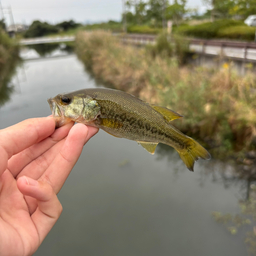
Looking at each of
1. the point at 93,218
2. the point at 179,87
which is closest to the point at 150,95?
the point at 179,87

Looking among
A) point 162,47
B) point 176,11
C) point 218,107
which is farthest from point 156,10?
point 218,107

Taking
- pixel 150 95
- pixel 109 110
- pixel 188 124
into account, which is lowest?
pixel 188 124

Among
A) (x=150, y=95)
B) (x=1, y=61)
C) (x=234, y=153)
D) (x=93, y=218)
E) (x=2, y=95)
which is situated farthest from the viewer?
(x=1, y=61)

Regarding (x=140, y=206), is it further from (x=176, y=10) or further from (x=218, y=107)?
(x=176, y=10)

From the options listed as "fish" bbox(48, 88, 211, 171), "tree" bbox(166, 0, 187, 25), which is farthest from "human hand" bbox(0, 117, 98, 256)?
"tree" bbox(166, 0, 187, 25)

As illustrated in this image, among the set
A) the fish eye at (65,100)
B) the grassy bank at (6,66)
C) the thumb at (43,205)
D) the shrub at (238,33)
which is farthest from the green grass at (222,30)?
the thumb at (43,205)

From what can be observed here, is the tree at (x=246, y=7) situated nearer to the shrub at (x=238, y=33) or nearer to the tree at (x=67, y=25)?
the shrub at (x=238, y=33)

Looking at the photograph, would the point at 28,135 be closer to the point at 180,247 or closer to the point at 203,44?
the point at 180,247
